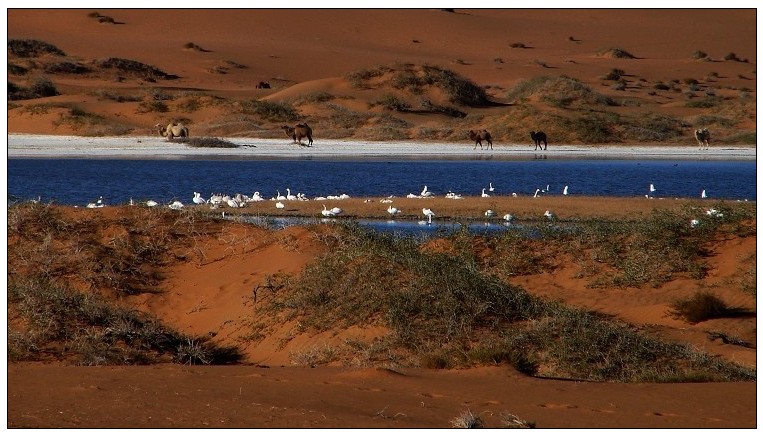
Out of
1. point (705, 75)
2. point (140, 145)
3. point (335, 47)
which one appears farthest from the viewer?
point (335, 47)

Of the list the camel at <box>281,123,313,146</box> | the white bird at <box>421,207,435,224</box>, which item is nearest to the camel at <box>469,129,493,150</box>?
the camel at <box>281,123,313,146</box>

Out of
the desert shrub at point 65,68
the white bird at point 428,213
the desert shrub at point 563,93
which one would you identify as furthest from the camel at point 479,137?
the desert shrub at point 65,68

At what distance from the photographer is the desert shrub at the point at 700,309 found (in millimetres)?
13711

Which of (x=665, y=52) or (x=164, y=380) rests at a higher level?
(x=665, y=52)

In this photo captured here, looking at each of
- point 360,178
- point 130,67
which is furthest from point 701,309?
point 130,67

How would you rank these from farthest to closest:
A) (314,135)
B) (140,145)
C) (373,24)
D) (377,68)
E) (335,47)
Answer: (373,24), (335,47), (377,68), (314,135), (140,145)

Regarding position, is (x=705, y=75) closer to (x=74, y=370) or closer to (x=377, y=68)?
(x=377, y=68)

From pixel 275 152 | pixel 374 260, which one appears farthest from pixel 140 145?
pixel 374 260

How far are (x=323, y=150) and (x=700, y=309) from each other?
2926 centimetres

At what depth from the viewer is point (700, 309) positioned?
13734mm

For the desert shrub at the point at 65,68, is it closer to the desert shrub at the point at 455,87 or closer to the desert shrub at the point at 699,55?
the desert shrub at the point at 455,87

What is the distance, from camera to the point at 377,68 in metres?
63.6

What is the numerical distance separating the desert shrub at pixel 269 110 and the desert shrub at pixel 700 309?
3876cm

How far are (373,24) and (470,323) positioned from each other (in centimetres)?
9068
